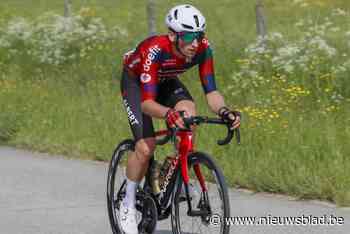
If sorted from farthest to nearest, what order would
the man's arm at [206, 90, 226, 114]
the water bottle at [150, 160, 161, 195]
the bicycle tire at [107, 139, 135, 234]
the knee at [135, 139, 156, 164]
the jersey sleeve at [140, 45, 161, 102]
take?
the bicycle tire at [107, 139, 135, 234]
the water bottle at [150, 160, 161, 195]
the knee at [135, 139, 156, 164]
the man's arm at [206, 90, 226, 114]
the jersey sleeve at [140, 45, 161, 102]

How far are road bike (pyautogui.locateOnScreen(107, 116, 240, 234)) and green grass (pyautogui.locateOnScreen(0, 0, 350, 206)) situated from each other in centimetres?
193

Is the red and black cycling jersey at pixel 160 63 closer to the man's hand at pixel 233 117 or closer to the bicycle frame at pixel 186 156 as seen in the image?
the bicycle frame at pixel 186 156

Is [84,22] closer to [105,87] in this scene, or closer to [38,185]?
[105,87]

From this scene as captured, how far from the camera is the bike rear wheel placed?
20.6 feet

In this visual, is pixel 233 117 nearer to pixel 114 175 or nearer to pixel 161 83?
pixel 161 83

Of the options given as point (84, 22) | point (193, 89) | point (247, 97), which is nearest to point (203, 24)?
point (247, 97)

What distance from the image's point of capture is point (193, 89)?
1398 centimetres

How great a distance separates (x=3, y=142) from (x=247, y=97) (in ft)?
10.8

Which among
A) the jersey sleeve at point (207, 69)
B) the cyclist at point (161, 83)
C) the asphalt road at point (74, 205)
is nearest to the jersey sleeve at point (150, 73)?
the cyclist at point (161, 83)

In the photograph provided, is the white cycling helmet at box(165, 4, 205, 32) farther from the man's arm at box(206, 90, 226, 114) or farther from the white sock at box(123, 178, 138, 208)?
the white sock at box(123, 178, 138, 208)

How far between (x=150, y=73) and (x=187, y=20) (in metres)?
0.49

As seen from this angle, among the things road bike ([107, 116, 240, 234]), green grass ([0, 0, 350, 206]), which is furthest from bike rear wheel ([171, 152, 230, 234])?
green grass ([0, 0, 350, 206])

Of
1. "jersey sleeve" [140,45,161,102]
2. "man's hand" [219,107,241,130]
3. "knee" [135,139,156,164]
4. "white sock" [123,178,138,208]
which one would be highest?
"jersey sleeve" [140,45,161,102]

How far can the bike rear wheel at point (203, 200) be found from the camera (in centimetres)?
627
